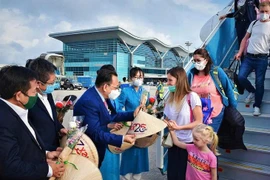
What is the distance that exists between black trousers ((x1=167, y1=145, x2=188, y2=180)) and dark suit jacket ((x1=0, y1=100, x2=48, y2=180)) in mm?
1427

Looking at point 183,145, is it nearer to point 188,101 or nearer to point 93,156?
point 188,101

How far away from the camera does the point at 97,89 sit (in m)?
2.36

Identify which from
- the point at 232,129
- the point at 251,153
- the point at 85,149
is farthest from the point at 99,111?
the point at 251,153

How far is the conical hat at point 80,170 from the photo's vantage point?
5.24 feet

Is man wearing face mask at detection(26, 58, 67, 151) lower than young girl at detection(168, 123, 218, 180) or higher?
higher

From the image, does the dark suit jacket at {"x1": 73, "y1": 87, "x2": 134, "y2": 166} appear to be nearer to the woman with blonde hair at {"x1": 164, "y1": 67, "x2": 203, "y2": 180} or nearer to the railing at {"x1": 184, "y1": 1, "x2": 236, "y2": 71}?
the woman with blonde hair at {"x1": 164, "y1": 67, "x2": 203, "y2": 180}

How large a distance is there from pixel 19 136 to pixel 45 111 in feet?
2.08

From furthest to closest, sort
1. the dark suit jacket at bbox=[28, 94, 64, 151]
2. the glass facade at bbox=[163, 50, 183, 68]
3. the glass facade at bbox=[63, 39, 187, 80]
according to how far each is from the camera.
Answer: the glass facade at bbox=[163, 50, 183, 68]
the glass facade at bbox=[63, 39, 187, 80]
the dark suit jacket at bbox=[28, 94, 64, 151]

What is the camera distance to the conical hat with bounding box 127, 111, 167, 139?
7.18 feet

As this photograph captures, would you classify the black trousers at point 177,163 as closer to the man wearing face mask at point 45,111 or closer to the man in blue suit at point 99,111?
the man in blue suit at point 99,111

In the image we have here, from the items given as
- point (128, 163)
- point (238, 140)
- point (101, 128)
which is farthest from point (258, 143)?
point (101, 128)

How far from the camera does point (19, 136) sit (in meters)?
1.47

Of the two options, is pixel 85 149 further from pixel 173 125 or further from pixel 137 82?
pixel 137 82

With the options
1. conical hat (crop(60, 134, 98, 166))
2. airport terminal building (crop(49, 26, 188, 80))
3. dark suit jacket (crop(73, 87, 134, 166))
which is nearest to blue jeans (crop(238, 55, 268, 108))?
dark suit jacket (crop(73, 87, 134, 166))
